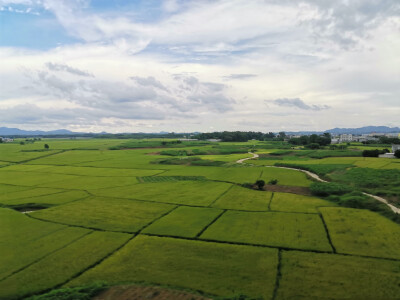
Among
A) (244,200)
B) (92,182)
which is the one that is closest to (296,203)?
(244,200)

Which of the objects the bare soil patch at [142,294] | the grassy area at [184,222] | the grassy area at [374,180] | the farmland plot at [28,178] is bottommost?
the bare soil patch at [142,294]

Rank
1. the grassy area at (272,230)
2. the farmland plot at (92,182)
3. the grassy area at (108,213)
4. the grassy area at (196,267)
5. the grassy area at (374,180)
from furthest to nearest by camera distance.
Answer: the farmland plot at (92,182) < the grassy area at (374,180) < the grassy area at (108,213) < the grassy area at (272,230) < the grassy area at (196,267)

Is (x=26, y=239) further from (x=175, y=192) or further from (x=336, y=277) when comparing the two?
(x=336, y=277)

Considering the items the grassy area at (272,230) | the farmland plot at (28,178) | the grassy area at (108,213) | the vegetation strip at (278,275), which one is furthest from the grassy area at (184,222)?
the farmland plot at (28,178)

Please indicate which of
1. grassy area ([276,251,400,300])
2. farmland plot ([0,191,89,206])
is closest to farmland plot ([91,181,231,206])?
farmland plot ([0,191,89,206])

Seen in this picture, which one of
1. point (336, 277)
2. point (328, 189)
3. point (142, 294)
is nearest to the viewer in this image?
point (142, 294)

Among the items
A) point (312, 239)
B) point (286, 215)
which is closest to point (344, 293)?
point (312, 239)

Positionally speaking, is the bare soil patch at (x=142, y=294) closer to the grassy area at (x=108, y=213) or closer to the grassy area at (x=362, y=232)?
the grassy area at (x=108, y=213)
